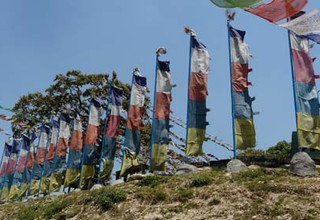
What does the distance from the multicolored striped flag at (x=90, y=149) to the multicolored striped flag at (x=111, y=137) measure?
1.87m

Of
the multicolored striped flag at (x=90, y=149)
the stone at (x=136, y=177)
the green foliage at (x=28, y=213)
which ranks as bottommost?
the green foliage at (x=28, y=213)

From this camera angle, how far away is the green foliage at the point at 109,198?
2150 centimetres

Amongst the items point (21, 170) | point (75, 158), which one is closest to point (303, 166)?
point (75, 158)

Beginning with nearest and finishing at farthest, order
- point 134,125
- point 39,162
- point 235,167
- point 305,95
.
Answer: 1. point 235,167
2. point 305,95
3. point 134,125
4. point 39,162

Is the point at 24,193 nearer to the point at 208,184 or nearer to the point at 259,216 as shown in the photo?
the point at 208,184

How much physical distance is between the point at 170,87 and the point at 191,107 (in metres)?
2.74

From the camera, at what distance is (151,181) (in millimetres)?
22953

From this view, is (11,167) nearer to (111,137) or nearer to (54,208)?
(111,137)

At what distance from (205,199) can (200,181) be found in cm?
147

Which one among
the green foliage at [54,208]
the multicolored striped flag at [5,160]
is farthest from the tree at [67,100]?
the green foliage at [54,208]

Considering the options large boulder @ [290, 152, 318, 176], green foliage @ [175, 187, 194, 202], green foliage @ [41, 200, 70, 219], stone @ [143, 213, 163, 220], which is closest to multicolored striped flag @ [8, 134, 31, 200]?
green foliage @ [41, 200, 70, 219]

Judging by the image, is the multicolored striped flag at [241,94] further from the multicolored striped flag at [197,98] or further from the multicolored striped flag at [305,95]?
the multicolored striped flag at [305,95]

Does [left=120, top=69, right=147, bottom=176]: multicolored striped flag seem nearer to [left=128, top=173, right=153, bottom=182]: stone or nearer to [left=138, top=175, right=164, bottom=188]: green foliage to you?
[left=128, top=173, right=153, bottom=182]: stone

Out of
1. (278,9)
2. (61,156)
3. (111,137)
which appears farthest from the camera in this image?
(61,156)
